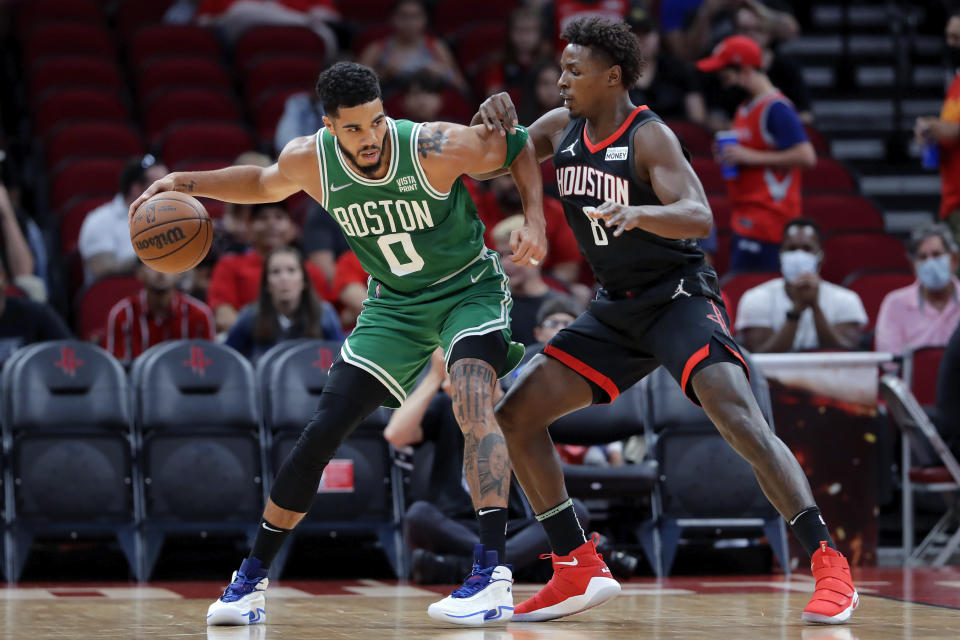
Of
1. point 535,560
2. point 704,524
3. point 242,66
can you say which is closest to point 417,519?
point 535,560

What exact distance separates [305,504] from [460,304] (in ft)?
2.72

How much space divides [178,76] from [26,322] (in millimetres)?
3806

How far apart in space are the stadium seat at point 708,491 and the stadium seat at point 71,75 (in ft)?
18.7

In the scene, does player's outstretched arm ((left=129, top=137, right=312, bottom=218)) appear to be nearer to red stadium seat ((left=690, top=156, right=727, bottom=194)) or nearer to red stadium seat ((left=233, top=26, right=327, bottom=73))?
red stadium seat ((left=690, top=156, right=727, bottom=194))

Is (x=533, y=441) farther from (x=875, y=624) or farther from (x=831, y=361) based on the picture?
(x=831, y=361)

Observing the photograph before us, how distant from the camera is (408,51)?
35.6ft

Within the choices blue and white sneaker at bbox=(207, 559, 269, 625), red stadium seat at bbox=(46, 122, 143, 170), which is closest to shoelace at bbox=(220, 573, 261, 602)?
blue and white sneaker at bbox=(207, 559, 269, 625)

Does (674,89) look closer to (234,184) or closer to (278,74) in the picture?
(278,74)

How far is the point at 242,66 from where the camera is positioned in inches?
443

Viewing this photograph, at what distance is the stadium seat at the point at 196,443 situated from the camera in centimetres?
671

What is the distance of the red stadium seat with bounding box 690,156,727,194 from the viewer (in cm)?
990

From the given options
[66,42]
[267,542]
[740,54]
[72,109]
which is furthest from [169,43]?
[267,542]

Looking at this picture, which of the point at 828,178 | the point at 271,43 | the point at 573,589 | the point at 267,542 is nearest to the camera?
the point at 267,542

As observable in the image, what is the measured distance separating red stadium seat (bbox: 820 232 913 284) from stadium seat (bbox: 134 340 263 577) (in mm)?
4125
